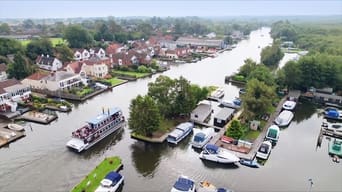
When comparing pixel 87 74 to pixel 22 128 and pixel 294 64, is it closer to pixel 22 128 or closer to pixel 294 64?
pixel 22 128

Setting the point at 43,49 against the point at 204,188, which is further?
the point at 43,49

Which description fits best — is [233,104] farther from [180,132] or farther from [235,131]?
[180,132]

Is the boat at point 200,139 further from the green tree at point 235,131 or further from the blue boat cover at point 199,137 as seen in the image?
the green tree at point 235,131

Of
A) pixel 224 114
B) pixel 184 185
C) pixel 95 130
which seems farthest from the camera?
Answer: pixel 224 114

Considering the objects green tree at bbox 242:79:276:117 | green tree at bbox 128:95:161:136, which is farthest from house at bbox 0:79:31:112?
green tree at bbox 242:79:276:117

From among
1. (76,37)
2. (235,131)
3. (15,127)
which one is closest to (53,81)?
(15,127)

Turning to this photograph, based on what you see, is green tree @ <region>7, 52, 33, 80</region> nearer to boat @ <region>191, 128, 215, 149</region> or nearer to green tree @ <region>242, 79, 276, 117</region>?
boat @ <region>191, 128, 215, 149</region>

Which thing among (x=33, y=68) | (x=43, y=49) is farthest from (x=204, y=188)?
(x=43, y=49)
